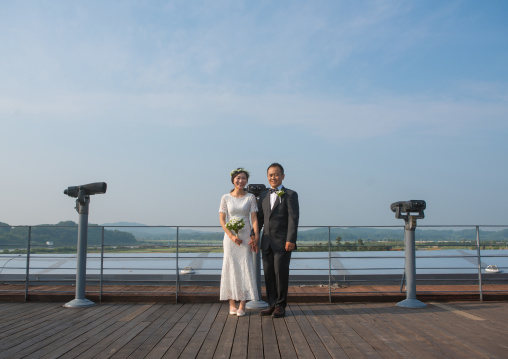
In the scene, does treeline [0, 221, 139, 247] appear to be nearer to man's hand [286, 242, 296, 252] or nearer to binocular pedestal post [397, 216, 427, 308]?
man's hand [286, 242, 296, 252]

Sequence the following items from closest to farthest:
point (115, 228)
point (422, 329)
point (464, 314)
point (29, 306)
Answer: point (422, 329) → point (464, 314) → point (29, 306) → point (115, 228)

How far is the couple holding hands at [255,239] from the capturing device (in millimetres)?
3975

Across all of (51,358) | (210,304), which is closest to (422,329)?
(210,304)

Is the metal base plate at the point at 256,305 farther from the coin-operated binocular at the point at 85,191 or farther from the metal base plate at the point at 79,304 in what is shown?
the coin-operated binocular at the point at 85,191

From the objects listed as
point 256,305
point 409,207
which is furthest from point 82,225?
point 409,207

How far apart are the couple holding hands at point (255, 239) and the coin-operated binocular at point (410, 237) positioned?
1.35 meters

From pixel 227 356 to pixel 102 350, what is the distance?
785 millimetres

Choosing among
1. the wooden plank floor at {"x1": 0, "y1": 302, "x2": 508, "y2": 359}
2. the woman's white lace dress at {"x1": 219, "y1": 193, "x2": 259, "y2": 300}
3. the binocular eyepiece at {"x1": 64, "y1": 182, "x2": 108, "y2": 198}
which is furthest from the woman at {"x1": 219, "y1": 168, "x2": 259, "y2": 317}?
the binocular eyepiece at {"x1": 64, "y1": 182, "x2": 108, "y2": 198}

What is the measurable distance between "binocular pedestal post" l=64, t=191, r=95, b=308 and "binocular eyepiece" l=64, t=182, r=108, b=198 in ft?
0.22

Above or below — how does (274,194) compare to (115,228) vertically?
above

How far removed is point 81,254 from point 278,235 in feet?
7.09

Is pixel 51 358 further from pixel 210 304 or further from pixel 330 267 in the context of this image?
pixel 330 267

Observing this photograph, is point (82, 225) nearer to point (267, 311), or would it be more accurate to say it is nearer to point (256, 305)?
point (256, 305)

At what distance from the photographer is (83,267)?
465cm
